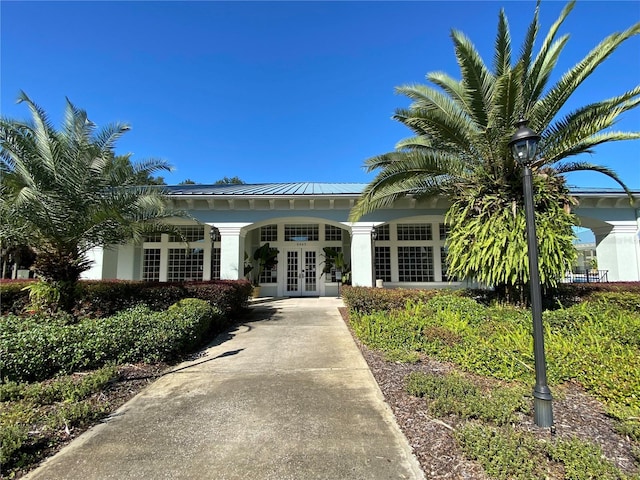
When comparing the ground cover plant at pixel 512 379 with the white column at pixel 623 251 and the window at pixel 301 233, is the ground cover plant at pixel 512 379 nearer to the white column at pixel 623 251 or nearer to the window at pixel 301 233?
the white column at pixel 623 251

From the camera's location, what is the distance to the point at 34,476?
266 centimetres

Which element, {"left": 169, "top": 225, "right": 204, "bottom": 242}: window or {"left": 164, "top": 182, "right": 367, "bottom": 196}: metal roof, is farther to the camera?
{"left": 169, "top": 225, "right": 204, "bottom": 242}: window

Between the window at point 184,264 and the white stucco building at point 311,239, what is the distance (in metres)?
0.05

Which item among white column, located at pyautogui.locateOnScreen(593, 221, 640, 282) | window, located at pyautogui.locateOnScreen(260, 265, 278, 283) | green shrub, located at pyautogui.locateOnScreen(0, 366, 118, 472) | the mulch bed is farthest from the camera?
window, located at pyautogui.locateOnScreen(260, 265, 278, 283)

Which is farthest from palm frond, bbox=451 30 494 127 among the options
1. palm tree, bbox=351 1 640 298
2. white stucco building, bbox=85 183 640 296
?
white stucco building, bbox=85 183 640 296

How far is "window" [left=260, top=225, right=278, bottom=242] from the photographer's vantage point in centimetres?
1608

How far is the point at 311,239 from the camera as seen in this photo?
16.0 m

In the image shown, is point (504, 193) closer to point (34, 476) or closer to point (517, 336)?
point (517, 336)

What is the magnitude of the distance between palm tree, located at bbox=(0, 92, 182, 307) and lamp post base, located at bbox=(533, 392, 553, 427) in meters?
7.70

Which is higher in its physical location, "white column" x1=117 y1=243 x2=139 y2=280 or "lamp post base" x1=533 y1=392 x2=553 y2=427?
"white column" x1=117 y1=243 x2=139 y2=280

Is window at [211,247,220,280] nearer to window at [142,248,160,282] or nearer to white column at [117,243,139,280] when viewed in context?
window at [142,248,160,282]

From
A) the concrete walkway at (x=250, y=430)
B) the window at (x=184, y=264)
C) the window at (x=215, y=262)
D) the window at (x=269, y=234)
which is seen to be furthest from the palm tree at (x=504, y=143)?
the window at (x=184, y=264)

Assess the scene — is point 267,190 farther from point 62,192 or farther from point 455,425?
point 455,425

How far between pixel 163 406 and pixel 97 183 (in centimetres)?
561
